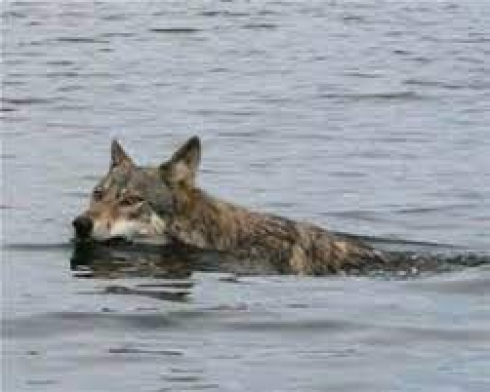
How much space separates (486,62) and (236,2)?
38.3 feet

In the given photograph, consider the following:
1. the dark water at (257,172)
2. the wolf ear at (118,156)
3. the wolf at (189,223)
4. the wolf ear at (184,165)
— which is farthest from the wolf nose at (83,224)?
the wolf ear at (184,165)

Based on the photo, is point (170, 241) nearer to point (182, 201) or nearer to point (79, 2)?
point (182, 201)

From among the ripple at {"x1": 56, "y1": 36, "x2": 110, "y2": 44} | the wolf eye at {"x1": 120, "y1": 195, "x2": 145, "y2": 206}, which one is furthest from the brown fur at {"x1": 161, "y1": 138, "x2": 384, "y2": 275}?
the ripple at {"x1": 56, "y1": 36, "x2": 110, "y2": 44}

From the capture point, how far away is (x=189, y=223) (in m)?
14.1

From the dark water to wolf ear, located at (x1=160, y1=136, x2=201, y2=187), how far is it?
0.88 meters

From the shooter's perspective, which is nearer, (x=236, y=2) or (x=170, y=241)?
(x=170, y=241)

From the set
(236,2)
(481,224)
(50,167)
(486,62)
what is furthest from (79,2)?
(481,224)

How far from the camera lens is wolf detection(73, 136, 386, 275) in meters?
13.9

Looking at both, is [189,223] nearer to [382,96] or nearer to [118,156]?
[118,156]

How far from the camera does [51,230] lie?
15.5 meters

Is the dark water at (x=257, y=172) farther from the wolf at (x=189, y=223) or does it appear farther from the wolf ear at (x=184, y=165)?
the wolf ear at (x=184, y=165)

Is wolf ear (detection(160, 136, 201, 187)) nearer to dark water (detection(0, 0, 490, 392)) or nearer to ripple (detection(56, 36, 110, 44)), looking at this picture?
dark water (detection(0, 0, 490, 392))

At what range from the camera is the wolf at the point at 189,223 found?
13.9 metres

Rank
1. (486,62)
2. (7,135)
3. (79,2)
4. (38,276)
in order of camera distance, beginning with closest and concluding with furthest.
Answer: (38,276) → (7,135) → (486,62) → (79,2)
